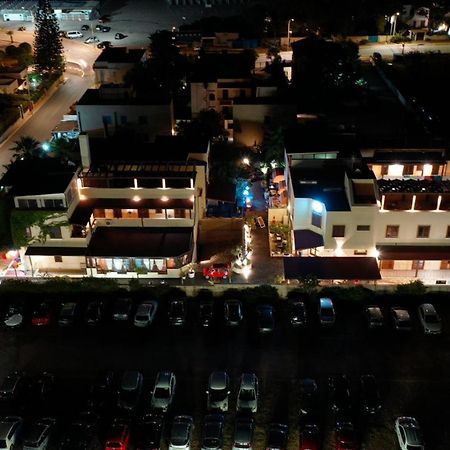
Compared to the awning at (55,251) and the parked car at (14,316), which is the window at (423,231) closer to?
the awning at (55,251)

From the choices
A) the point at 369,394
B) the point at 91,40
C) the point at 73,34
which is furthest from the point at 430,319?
the point at 73,34

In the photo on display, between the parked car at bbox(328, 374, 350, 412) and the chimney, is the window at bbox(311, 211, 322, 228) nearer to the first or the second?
the parked car at bbox(328, 374, 350, 412)

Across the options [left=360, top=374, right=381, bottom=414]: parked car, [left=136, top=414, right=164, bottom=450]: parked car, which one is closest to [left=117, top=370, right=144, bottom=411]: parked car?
[left=136, top=414, right=164, bottom=450]: parked car

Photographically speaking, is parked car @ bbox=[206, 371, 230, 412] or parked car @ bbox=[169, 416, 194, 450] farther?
parked car @ bbox=[206, 371, 230, 412]

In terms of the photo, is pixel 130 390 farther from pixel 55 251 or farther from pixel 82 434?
pixel 55 251

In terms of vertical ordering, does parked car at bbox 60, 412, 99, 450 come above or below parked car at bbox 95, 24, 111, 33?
below

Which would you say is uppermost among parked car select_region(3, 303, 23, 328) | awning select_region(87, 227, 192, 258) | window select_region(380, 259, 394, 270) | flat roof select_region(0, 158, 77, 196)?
flat roof select_region(0, 158, 77, 196)

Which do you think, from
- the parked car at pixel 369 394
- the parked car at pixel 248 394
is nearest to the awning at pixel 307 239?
the parked car at pixel 369 394
